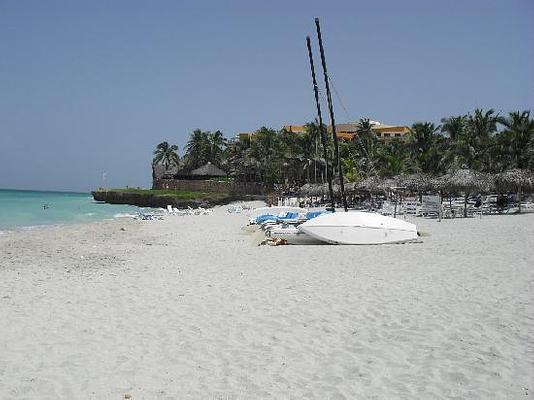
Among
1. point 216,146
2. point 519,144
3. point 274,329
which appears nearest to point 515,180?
point 519,144

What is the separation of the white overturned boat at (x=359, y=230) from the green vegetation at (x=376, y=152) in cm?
2273

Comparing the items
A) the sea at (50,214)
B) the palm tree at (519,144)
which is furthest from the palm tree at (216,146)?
the palm tree at (519,144)

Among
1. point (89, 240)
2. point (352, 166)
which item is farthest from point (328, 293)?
point (352, 166)

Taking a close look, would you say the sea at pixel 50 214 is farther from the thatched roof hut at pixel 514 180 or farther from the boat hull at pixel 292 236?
the thatched roof hut at pixel 514 180

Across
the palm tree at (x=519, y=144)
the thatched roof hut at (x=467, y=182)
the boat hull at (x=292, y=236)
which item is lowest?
the boat hull at (x=292, y=236)

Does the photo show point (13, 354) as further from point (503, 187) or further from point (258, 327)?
point (503, 187)

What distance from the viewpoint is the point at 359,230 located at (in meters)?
13.6

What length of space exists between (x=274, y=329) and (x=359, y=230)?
27.3ft

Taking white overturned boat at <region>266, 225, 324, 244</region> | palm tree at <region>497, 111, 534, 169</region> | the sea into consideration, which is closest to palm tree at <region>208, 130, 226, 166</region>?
the sea

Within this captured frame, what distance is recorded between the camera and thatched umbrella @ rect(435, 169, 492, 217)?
2555 cm

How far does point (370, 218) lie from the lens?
1401cm

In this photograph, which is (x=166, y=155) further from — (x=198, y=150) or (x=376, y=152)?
(x=376, y=152)

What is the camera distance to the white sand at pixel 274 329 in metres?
4.18

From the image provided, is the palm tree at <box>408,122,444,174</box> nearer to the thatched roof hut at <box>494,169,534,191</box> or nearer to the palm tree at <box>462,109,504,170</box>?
the palm tree at <box>462,109,504,170</box>
